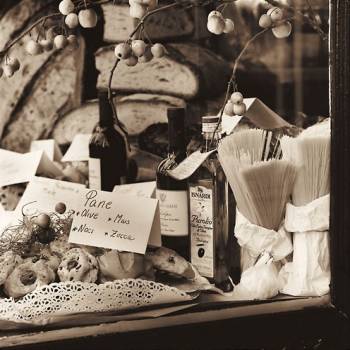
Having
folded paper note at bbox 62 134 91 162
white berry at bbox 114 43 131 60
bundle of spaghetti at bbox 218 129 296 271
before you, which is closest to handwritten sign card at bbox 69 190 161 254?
bundle of spaghetti at bbox 218 129 296 271

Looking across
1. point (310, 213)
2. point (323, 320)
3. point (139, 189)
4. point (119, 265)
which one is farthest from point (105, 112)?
point (323, 320)

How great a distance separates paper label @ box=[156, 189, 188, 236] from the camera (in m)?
1.13

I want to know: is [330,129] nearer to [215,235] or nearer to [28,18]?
[215,235]

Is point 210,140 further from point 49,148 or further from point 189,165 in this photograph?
point 49,148

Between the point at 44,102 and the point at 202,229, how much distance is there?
649 mm

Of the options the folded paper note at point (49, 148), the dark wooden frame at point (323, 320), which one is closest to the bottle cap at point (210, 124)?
the dark wooden frame at point (323, 320)

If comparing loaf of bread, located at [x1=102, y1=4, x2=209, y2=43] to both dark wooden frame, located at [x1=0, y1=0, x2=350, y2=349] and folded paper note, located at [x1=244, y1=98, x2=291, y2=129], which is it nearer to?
folded paper note, located at [x1=244, y1=98, x2=291, y2=129]

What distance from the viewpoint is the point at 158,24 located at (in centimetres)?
152

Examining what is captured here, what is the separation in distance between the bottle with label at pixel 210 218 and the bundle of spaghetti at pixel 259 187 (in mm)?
45

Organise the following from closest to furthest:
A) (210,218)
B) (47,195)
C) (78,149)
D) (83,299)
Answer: (83,299), (210,218), (47,195), (78,149)

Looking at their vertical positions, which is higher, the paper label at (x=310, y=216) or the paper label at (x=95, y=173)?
the paper label at (x=95, y=173)

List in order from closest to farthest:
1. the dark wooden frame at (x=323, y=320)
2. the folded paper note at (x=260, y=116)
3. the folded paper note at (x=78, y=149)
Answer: the dark wooden frame at (x=323, y=320) → the folded paper note at (x=260, y=116) → the folded paper note at (x=78, y=149)

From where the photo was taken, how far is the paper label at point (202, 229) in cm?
110

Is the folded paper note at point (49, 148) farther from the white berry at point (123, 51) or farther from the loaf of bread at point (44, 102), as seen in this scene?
the white berry at point (123, 51)
